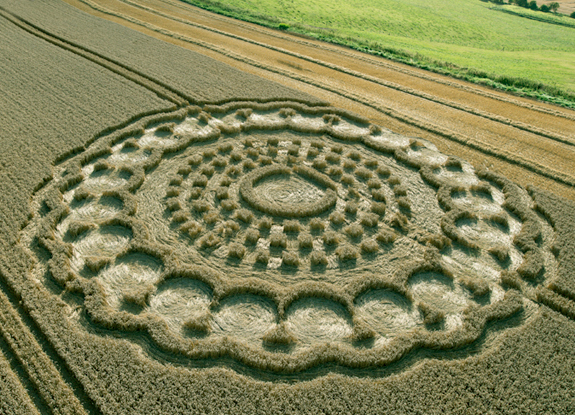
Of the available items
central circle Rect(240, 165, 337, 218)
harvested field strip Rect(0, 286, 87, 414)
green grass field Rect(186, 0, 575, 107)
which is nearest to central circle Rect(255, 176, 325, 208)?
central circle Rect(240, 165, 337, 218)

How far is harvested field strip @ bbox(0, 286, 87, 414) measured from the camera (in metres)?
12.0

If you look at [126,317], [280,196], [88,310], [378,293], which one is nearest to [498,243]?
[378,293]

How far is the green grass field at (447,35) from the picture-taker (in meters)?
45.2

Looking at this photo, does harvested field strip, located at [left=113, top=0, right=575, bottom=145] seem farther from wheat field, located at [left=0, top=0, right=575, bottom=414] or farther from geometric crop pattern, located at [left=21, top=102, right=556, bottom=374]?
geometric crop pattern, located at [left=21, top=102, right=556, bottom=374]

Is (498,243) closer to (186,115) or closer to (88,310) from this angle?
(88,310)

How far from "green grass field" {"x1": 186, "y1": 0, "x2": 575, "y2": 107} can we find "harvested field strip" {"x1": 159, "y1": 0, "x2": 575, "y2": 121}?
250cm

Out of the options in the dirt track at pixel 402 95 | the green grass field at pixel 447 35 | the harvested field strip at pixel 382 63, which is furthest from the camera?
the green grass field at pixel 447 35

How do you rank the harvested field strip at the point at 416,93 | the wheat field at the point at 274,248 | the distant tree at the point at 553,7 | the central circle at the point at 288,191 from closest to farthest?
the wheat field at the point at 274,248, the central circle at the point at 288,191, the harvested field strip at the point at 416,93, the distant tree at the point at 553,7

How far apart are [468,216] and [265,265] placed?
1099 cm

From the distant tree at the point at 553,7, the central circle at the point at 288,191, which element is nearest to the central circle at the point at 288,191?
the central circle at the point at 288,191

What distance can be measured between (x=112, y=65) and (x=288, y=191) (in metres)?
23.5

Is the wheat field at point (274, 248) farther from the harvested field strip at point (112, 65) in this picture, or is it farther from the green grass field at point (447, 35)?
the green grass field at point (447, 35)

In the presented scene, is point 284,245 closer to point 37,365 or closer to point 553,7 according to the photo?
point 37,365

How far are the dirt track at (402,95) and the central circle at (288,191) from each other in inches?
391
